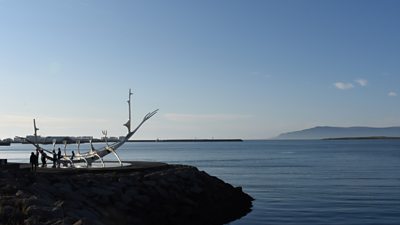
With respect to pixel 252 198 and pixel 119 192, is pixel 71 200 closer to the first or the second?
pixel 119 192

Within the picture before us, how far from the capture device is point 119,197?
21844 mm

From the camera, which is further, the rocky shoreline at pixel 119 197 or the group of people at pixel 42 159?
the group of people at pixel 42 159

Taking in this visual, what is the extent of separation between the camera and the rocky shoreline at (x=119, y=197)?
1473cm

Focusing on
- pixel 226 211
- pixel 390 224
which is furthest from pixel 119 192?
pixel 390 224

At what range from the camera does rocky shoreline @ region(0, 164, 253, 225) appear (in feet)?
48.3

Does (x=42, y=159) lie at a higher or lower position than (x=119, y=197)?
higher

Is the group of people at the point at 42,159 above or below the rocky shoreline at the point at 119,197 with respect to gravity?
above

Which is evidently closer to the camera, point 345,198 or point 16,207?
point 16,207

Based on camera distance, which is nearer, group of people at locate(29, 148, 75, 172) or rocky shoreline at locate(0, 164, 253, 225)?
rocky shoreline at locate(0, 164, 253, 225)

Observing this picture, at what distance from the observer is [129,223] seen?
19750mm

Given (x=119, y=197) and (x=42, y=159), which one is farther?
(x=42, y=159)

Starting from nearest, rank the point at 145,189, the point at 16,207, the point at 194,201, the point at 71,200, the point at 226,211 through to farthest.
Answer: the point at 16,207, the point at 71,200, the point at 145,189, the point at 194,201, the point at 226,211

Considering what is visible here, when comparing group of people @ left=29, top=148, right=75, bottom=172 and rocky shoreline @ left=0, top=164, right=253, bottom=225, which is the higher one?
group of people @ left=29, top=148, right=75, bottom=172

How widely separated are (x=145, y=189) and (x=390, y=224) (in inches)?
479
